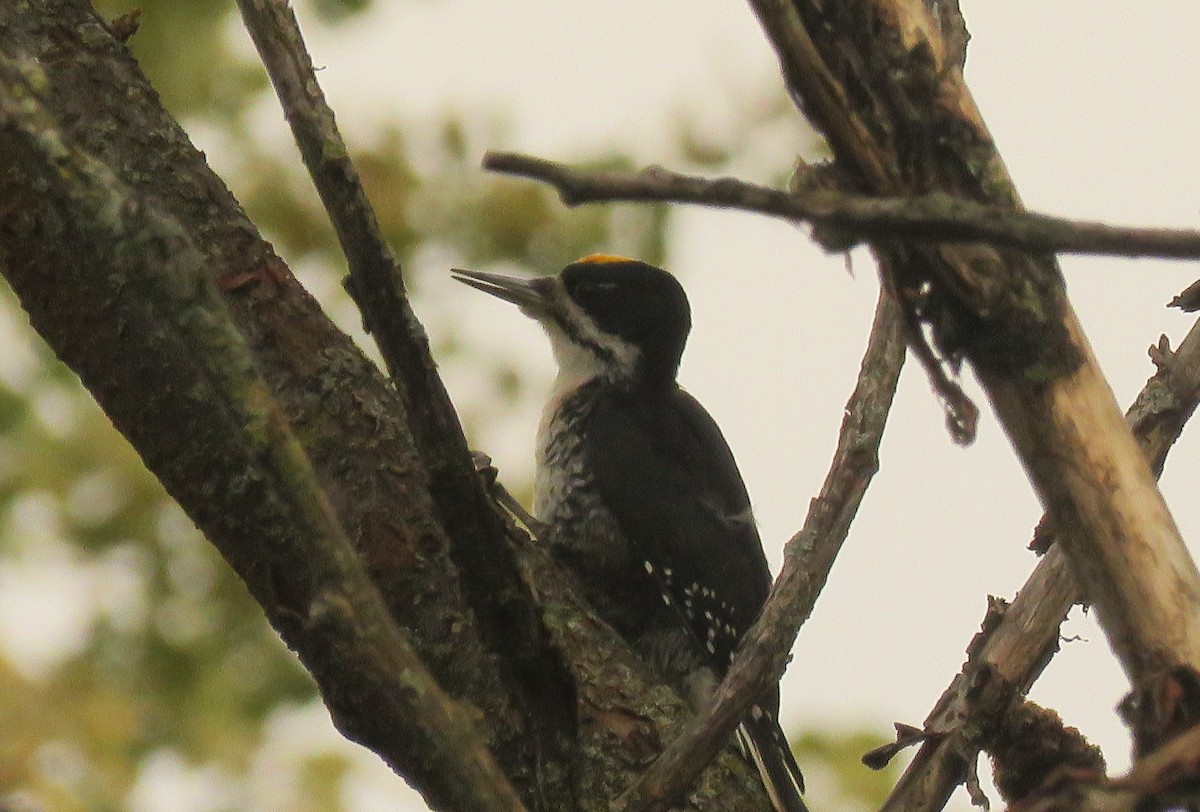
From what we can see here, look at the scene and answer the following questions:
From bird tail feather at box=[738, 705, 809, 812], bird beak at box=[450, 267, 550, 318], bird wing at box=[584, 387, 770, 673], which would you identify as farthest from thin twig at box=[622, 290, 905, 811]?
bird beak at box=[450, 267, 550, 318]

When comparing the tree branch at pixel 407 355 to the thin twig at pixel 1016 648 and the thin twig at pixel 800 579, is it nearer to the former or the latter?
the thin twig at pixel 800 579

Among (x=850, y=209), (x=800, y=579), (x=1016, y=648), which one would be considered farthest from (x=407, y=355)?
(x=1016, y=648)

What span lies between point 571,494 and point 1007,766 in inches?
80.6

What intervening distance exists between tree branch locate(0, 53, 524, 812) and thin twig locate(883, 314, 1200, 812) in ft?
4.49

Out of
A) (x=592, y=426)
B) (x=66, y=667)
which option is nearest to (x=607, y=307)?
(x=592, y=426)

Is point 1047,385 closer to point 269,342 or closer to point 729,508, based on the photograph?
point 269,342

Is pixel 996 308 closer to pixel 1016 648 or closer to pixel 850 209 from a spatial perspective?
pixel 850 209

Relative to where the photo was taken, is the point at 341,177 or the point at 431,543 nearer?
the point at 341,177

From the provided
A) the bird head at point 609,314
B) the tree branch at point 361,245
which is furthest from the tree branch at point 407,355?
the bird head at point 609,314

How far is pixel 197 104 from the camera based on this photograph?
6582mm

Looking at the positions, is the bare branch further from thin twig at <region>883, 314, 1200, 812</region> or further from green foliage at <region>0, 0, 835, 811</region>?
green foliage at <region>0, 0, 835, 811</region>

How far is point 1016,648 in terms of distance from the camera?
2.75 meters

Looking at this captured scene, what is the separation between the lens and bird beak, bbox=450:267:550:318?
5188mm

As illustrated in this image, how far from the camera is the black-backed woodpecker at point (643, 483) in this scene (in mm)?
4121
